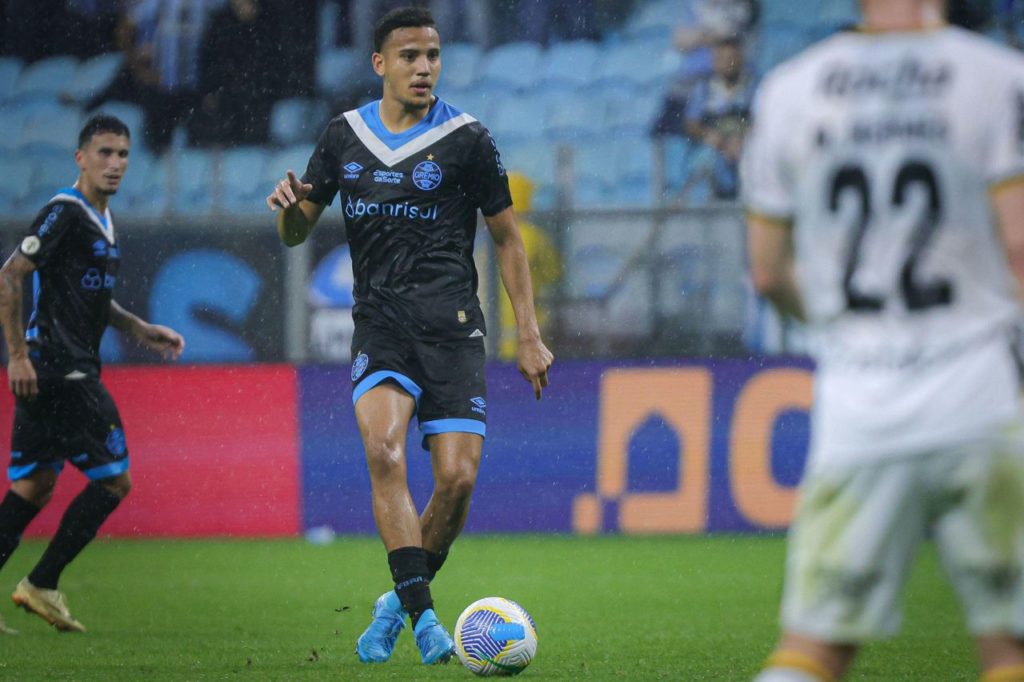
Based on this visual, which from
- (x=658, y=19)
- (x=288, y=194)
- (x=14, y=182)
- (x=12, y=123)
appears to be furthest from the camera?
(x=12, y=123)

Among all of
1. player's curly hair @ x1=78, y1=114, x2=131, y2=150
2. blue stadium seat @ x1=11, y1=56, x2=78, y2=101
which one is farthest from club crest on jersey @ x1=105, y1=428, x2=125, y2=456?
blue stadium seat @ x1=11, y1=56, x2=78, y2=101

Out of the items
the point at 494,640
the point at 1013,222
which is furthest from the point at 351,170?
the point at 1013,222

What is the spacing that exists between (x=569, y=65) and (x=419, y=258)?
835 centimetres

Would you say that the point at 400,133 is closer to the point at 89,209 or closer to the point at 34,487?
the point at 89,209

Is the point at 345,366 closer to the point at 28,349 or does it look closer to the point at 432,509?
the point at 28,349

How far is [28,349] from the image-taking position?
23.3 feet

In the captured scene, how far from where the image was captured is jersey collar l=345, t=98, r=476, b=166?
5.77 meters

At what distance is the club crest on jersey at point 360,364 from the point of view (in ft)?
18.5

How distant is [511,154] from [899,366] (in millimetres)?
10332

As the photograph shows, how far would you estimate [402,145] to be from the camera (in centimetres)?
579

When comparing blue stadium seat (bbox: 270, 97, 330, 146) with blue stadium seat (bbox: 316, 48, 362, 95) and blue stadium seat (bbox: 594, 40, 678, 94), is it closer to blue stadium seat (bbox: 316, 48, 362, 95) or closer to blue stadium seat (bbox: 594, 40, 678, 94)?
blue stadium seat (bbox: 316, 48, 362, 95)

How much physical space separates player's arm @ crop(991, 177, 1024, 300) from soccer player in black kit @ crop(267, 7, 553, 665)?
122 inches

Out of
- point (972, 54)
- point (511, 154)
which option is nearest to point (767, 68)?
point (511, 154)

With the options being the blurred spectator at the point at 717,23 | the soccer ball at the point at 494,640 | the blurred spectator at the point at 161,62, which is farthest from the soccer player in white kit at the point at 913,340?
the blurred spectator at the point at 161,62
